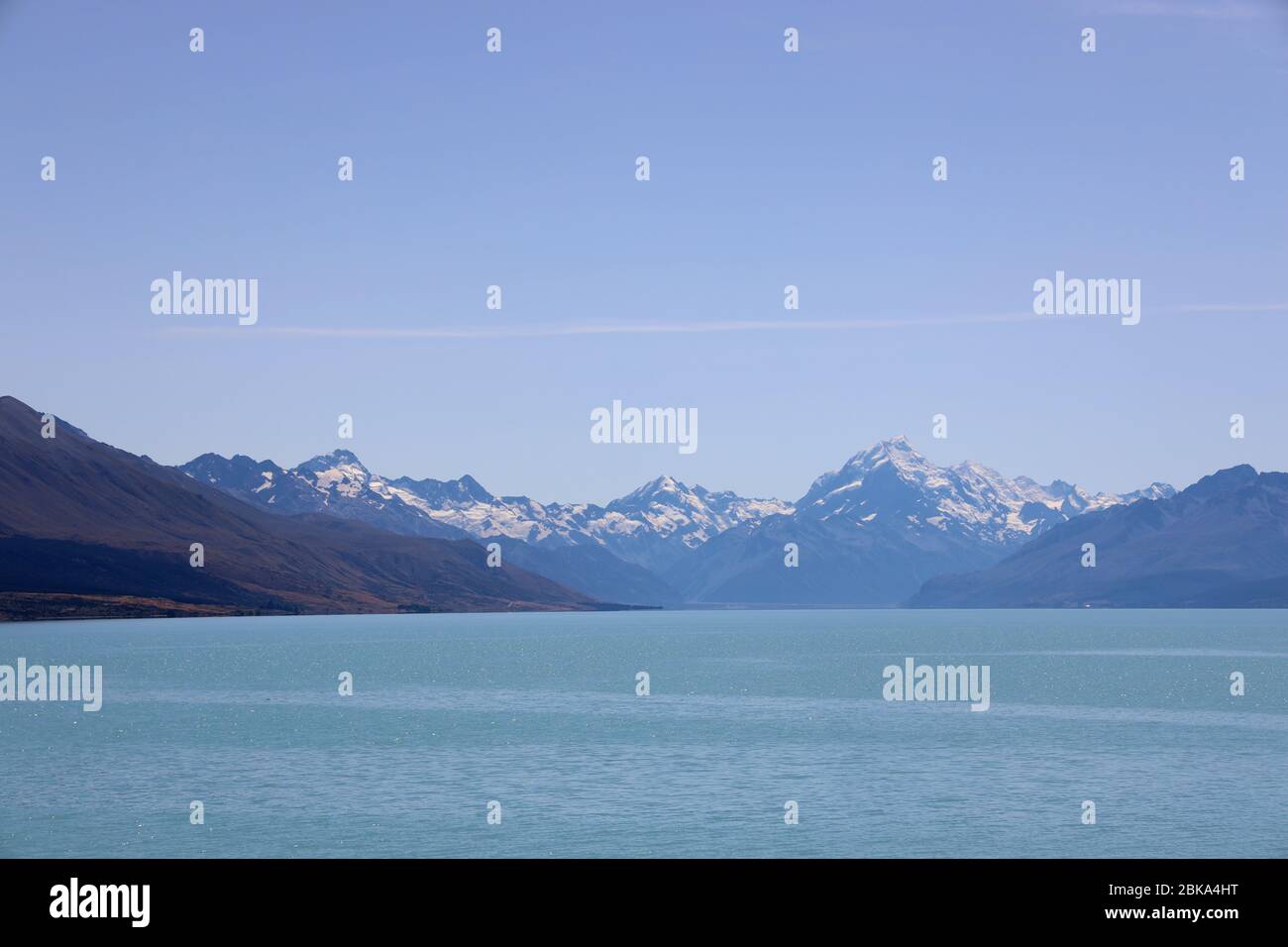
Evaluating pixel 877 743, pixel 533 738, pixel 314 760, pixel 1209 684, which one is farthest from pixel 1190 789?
pixel 1209 684

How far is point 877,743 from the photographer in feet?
380

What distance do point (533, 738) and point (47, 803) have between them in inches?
1800

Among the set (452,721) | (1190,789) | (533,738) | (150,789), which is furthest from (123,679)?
(1190,789)

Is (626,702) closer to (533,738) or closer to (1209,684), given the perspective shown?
(533,738)

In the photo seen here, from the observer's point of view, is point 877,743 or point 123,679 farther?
point 123,679

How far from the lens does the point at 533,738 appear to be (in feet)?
389
